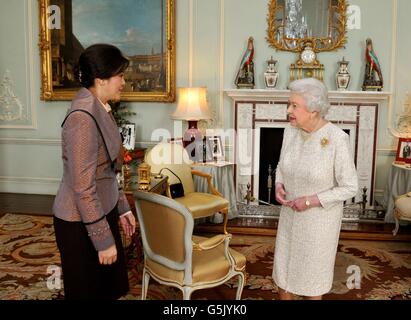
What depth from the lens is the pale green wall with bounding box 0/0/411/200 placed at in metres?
5.42

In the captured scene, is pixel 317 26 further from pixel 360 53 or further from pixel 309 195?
pixel 309 195

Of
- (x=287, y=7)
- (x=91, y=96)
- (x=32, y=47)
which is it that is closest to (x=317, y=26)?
(x=287, y=7)

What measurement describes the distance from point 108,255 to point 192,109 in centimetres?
347

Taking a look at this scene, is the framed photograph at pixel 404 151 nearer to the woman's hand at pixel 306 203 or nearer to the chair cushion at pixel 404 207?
the chair cushion at pixel 404 207

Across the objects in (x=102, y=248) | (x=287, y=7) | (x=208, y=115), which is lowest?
(x=102, y=248)

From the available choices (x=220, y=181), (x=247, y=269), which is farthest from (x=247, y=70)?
(x=247, y=269)

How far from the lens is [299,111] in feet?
7.71

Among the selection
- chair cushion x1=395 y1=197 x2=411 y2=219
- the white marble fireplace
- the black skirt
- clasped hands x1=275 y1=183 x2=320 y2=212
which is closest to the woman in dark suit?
the black skirt

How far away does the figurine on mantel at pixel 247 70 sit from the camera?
5461 mm

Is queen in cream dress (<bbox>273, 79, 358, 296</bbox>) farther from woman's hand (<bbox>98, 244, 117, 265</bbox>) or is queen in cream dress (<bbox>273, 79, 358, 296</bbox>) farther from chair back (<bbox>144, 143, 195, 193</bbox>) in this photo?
chair back (<bbox>144, 143, 195, 193</bbox>)

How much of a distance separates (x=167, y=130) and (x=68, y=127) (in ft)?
13.9

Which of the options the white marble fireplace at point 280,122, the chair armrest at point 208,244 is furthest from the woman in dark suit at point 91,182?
the white marble fireplace at point 280,122

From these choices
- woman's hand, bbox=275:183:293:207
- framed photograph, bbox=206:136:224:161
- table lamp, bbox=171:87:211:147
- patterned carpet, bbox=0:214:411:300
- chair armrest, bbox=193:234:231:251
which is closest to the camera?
woman's hand, bbox=275:183:293:207

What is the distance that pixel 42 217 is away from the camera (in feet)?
17.3
